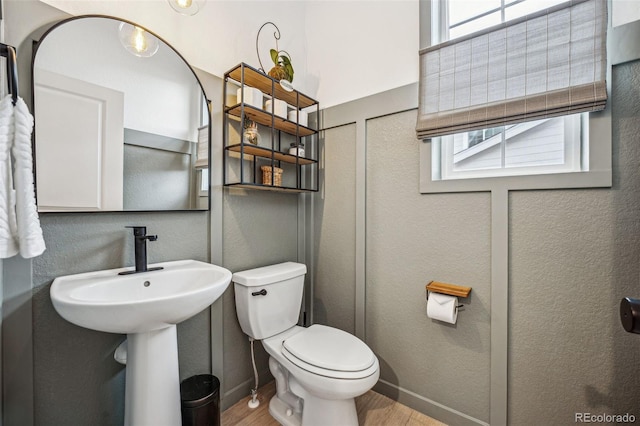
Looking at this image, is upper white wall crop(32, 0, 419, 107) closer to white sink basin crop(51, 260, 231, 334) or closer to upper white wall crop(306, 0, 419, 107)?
upper white wall crop(306, 0, 419, 107)

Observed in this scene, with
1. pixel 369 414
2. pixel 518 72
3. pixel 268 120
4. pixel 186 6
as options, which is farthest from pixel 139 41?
pixel 369 414

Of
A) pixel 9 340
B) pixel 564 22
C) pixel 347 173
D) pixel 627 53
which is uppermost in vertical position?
pixel 564 22

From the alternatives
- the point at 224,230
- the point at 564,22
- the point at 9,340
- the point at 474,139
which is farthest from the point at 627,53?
the point at 9,340

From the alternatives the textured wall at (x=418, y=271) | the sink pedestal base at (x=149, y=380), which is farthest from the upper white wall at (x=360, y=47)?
the sink pedestal base at (x=149, y=380)

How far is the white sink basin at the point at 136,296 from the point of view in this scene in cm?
81

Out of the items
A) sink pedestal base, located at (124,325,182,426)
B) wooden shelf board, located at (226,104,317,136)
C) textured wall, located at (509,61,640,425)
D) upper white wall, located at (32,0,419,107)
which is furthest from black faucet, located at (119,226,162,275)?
textured wall, located at (509,61,640,425)

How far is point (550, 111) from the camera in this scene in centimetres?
116

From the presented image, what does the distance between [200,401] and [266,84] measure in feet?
5.41

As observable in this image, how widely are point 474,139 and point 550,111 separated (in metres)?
0.35

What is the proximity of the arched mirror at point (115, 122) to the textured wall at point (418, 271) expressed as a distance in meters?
1.02

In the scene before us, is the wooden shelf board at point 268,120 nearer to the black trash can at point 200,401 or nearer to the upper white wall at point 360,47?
the upper white wall at point 360,47

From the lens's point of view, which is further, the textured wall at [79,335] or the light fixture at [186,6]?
the light fixture at [186,6]

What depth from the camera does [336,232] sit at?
1878 millimetres

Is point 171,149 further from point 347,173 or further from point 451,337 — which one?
point 451,337
